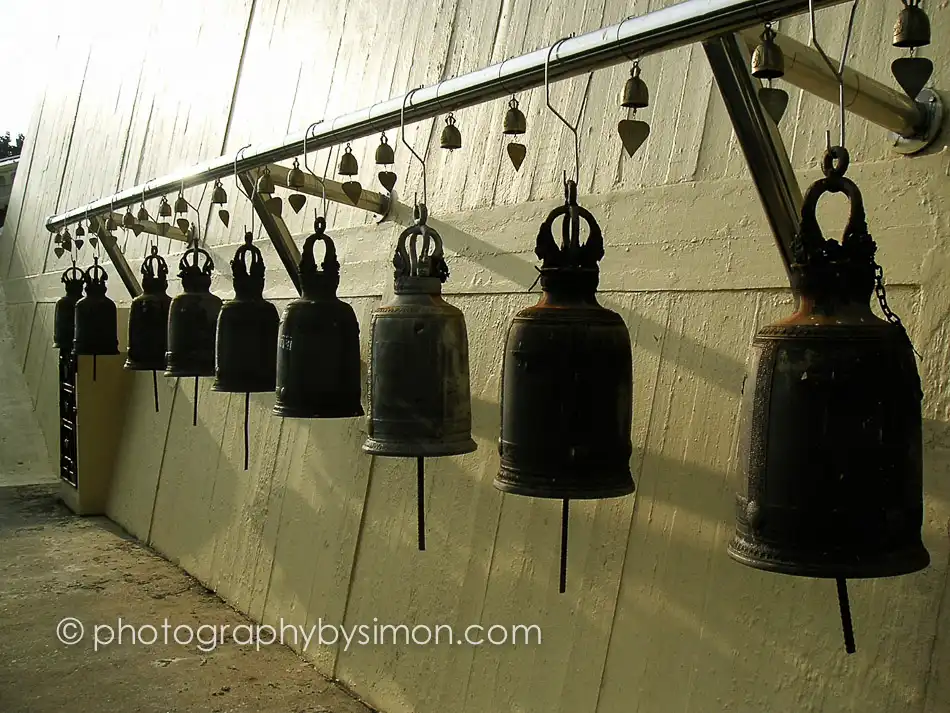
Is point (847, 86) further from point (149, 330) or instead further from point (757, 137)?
point (149, 330)

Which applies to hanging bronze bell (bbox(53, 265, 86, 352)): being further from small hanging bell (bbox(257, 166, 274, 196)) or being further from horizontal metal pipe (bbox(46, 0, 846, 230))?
horizontal metal pipe (bbox(46, 0, 846, 230))

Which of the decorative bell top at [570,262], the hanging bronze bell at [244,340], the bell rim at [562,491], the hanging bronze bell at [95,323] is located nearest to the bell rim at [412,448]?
the bell rim at [562,491]

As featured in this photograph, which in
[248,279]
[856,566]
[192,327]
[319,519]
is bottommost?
[319,519]

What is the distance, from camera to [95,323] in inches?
169

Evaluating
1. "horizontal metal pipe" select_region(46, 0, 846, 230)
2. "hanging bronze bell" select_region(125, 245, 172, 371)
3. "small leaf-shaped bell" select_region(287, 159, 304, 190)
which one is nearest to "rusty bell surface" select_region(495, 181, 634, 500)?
"horizontal metal pipe" select_region(46, 0, 846, 230)

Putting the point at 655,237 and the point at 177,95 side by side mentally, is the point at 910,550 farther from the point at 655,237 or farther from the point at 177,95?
the point at 177,95

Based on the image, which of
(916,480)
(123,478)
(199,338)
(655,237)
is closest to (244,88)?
(199,338)

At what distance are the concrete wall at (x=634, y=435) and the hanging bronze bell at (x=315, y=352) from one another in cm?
55

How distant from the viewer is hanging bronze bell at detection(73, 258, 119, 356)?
168 inches

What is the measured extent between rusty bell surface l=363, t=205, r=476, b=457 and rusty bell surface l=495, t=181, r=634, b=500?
34 cm

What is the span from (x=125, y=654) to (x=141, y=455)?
228 cm

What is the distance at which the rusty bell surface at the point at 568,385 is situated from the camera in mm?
1742

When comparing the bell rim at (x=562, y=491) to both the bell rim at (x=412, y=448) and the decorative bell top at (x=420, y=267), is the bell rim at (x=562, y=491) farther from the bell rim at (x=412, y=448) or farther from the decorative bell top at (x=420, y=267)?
the decorative bell top at (x=420, y=267)

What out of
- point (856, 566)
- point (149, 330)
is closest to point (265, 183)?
point (149, 330)
